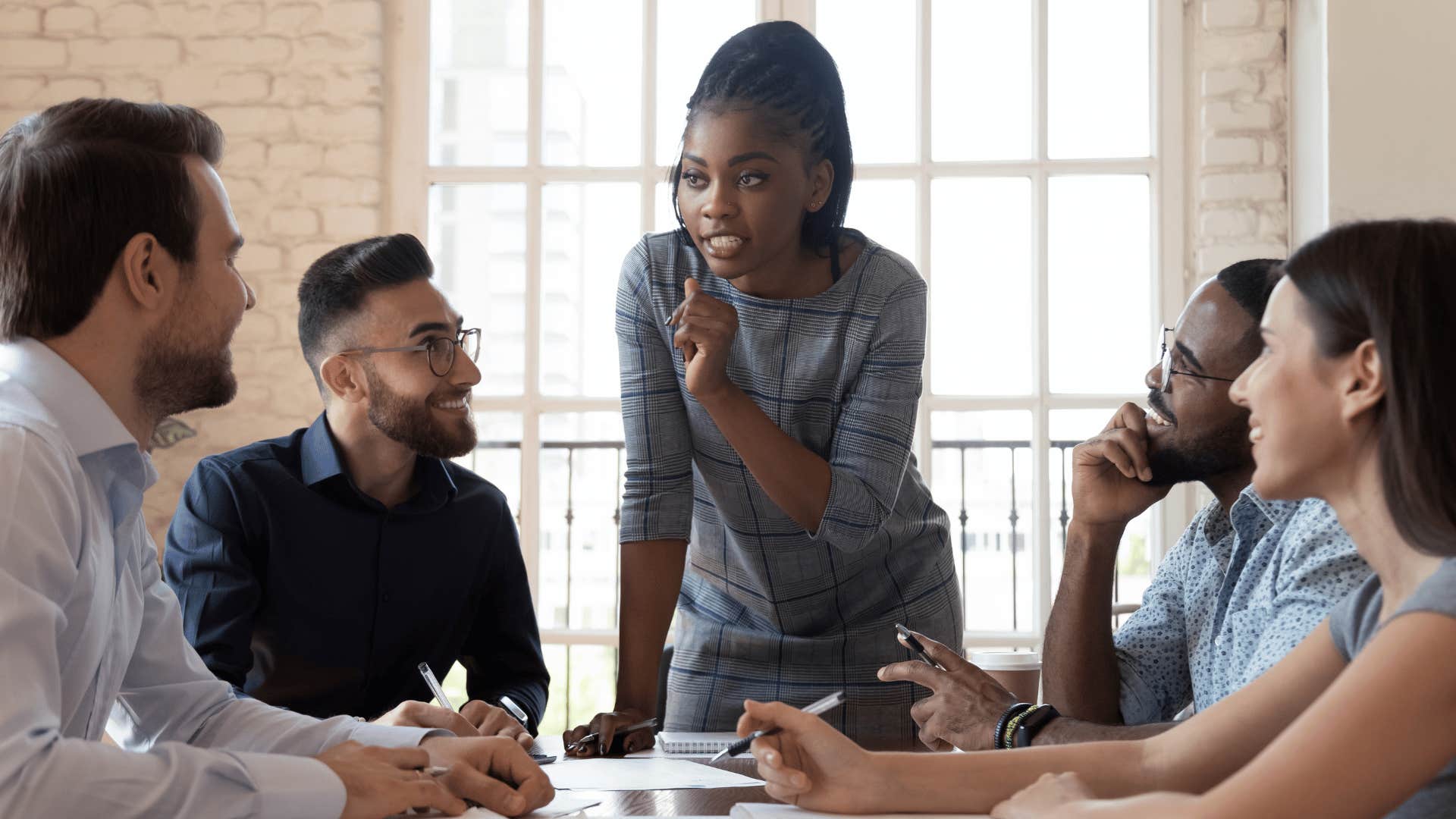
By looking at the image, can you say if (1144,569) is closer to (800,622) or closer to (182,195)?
(800,622)

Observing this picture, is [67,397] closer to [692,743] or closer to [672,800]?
[672,800]

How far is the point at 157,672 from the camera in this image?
4.50 ft

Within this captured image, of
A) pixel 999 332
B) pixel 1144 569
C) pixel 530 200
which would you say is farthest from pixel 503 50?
pixel 1144 569

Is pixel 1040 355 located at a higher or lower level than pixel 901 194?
lower

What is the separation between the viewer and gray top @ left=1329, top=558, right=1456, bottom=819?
0.89m

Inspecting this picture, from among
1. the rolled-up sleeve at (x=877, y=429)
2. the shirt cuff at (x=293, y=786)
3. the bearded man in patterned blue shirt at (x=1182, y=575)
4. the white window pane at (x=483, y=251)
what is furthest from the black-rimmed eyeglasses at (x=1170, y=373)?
the white window pane at (x=483, y=251)

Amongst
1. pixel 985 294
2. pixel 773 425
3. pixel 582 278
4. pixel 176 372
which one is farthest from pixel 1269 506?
pixel 582 278

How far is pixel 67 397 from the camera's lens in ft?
3.75

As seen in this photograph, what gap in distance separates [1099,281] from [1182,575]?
2014 mm

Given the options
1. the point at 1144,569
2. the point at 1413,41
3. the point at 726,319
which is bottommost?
the point at 1144,569

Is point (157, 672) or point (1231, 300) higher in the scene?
point (1231, 300)

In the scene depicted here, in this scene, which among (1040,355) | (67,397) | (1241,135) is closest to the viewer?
(67,397)

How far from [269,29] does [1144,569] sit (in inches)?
119

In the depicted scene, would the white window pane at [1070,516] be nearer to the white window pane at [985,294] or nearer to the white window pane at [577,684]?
the white window pane at [985,294]
